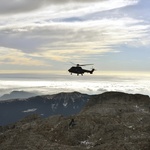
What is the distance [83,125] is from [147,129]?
33.6 metres

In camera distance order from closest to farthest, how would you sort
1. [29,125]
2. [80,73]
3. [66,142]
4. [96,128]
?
[80,73]
[66,142]
[96,128]
[29,125]

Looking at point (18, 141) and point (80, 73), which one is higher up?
point (80, 73)

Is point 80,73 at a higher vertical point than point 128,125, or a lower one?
higher

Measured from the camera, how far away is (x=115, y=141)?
5866 inches

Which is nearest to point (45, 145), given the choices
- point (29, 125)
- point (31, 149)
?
point (31, 149)

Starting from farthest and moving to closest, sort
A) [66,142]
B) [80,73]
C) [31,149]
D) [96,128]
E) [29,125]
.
Answer: [29,125] → [96,128] → [66,142] → [31,149] → [80,73]

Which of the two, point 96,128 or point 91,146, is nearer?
point 91,146

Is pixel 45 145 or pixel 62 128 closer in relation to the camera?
pixel 45 145

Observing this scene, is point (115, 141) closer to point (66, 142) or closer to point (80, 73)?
point (66, 142)

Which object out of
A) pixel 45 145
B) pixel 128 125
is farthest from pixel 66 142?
pixel 128 125

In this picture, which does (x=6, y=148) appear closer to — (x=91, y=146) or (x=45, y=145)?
(x=45, y=145)

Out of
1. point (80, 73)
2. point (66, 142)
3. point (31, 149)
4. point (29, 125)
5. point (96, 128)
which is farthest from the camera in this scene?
point (29, 125)

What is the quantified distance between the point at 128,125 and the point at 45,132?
4413 cm

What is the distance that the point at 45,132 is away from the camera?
175000mm
